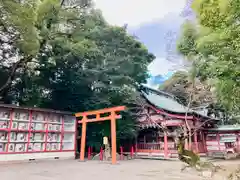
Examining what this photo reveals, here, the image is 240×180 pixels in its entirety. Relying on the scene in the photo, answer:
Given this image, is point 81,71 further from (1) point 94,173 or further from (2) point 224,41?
(2) point 224,41

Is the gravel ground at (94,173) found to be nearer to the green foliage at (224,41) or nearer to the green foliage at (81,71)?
the green foliage at (224,41)

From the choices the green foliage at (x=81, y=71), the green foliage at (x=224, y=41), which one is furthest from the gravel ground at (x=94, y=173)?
the green foliage at (x=81, y=71)

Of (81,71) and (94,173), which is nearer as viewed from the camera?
(94,173)

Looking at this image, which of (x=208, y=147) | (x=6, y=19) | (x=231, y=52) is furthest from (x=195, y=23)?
(x=208, y=147)

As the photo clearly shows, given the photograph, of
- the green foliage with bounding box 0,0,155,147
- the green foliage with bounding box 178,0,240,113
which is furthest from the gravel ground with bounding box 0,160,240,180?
the green foliage with bounding box 0,0,155,147

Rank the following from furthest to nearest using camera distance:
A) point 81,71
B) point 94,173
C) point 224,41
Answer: point 81,71 < point 94,173 < point 224,41

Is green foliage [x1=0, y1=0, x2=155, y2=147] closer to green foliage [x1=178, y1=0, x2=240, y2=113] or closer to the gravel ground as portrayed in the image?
the gravel ground

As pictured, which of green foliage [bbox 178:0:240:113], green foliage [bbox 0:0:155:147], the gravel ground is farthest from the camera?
green foliage [bbox 0:0:155:147]

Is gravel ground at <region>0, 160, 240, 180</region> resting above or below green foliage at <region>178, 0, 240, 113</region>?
below

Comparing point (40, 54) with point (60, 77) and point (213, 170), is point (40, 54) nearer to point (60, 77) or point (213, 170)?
point (60, 77)

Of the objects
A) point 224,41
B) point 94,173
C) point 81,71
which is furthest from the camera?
point 81,71

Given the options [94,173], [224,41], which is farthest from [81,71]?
[224,41]

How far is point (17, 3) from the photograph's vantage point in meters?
9.71

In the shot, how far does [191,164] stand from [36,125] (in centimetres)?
881
